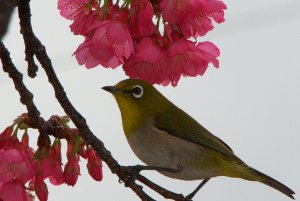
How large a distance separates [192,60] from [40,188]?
3.80ft

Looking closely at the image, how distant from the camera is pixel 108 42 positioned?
274 centimetres

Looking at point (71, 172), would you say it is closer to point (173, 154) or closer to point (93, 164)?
point (93, 164)

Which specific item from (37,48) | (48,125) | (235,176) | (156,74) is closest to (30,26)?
(37,48)

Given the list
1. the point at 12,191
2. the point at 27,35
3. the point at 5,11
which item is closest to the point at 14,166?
the point at 12,191

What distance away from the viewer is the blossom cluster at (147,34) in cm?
266

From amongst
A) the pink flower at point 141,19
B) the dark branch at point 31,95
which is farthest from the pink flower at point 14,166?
the pink flower at point 141,19

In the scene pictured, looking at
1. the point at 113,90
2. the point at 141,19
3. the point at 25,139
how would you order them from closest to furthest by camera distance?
the point at 141,19
the point at 25,139
the point at 113,90

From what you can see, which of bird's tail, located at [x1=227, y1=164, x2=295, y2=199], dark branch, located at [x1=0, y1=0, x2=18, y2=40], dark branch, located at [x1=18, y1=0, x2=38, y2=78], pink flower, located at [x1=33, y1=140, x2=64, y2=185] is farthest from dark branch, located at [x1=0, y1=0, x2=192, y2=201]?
bird's tail, located at [x1=227, y1=164, x2=295, y2=199]

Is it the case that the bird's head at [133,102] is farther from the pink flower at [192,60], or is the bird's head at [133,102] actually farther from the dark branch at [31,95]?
the dark branch at [31,95]

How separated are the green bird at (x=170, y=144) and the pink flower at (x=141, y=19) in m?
1.67

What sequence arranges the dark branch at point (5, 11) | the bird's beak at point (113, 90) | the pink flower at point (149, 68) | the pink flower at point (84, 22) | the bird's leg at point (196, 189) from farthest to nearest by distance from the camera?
the bird's beak at point (113, 90)
the bird's leg at point (196, 189)
the pink flower at point (149, 68)
the pink flower at point (84, 22)
the dark branch at point (5, 11)

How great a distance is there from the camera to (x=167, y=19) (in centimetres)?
257

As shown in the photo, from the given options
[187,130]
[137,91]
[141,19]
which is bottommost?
[141,19]

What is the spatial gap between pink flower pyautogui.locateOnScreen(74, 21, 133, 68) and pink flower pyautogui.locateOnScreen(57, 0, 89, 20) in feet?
0.63
